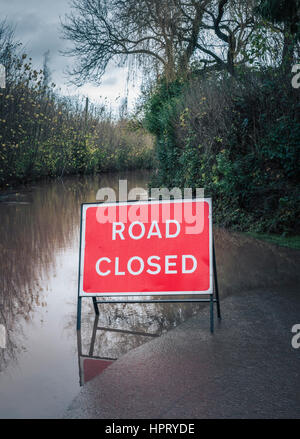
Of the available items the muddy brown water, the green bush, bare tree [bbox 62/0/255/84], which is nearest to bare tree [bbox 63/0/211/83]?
bare tree [bbox 62/0/255/84]

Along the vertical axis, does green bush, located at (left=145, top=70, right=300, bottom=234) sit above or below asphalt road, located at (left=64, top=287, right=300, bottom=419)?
above

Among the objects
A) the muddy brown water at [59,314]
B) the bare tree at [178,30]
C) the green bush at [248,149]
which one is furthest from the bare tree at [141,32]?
the muddy brown water at [59,314]

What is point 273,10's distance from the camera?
827cm

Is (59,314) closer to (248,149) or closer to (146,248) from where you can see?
(146,248)

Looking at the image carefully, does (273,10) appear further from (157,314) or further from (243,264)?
(157,314)

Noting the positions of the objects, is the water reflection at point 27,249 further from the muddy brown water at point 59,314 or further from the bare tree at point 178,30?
the bare tree at point 178,30

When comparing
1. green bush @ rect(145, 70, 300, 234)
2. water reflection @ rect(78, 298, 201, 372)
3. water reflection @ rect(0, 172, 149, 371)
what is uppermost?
green bush @ rect(145, 70, 300, 234)

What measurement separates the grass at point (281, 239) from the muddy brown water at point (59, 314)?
0.80 feet

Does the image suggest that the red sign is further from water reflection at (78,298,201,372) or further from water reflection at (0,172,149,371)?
water reflection at (0,172,149,371)

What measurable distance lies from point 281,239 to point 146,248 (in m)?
4.43

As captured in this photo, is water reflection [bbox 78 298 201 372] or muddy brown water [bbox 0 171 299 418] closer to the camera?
muddy brown water [bbox 0 171 299 418]

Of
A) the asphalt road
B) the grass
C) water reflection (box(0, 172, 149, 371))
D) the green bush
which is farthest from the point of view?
the green bush

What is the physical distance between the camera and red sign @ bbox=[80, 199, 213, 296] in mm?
4871

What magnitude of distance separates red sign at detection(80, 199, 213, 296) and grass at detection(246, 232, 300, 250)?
3784 mm
